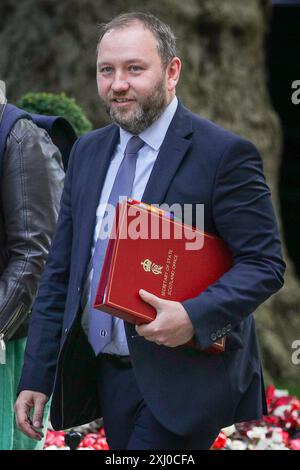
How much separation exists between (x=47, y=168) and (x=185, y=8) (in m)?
4.34

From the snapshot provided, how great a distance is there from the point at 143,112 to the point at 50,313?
2.47 feet

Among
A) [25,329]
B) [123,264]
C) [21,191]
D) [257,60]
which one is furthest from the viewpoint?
[257,60]

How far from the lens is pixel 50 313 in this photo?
146 inches

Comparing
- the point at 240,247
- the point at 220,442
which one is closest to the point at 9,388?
the point at 240,247

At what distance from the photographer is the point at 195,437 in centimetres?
344

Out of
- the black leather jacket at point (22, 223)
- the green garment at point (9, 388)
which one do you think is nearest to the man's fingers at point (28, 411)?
the black leather jacket at point (22, 223)

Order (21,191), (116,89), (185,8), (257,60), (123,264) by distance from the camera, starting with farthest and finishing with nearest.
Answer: (257,60) < (185,8) < (21,191) < (116,89) < (123,264)

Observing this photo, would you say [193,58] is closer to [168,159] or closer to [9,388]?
[9,388]

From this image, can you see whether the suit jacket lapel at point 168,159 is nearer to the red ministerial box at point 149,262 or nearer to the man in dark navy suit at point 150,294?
the man in dark navy suit at point 150,294

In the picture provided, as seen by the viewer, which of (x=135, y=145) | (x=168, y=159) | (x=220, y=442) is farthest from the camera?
(x=220, y=442)

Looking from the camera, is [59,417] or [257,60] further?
[257,60]
